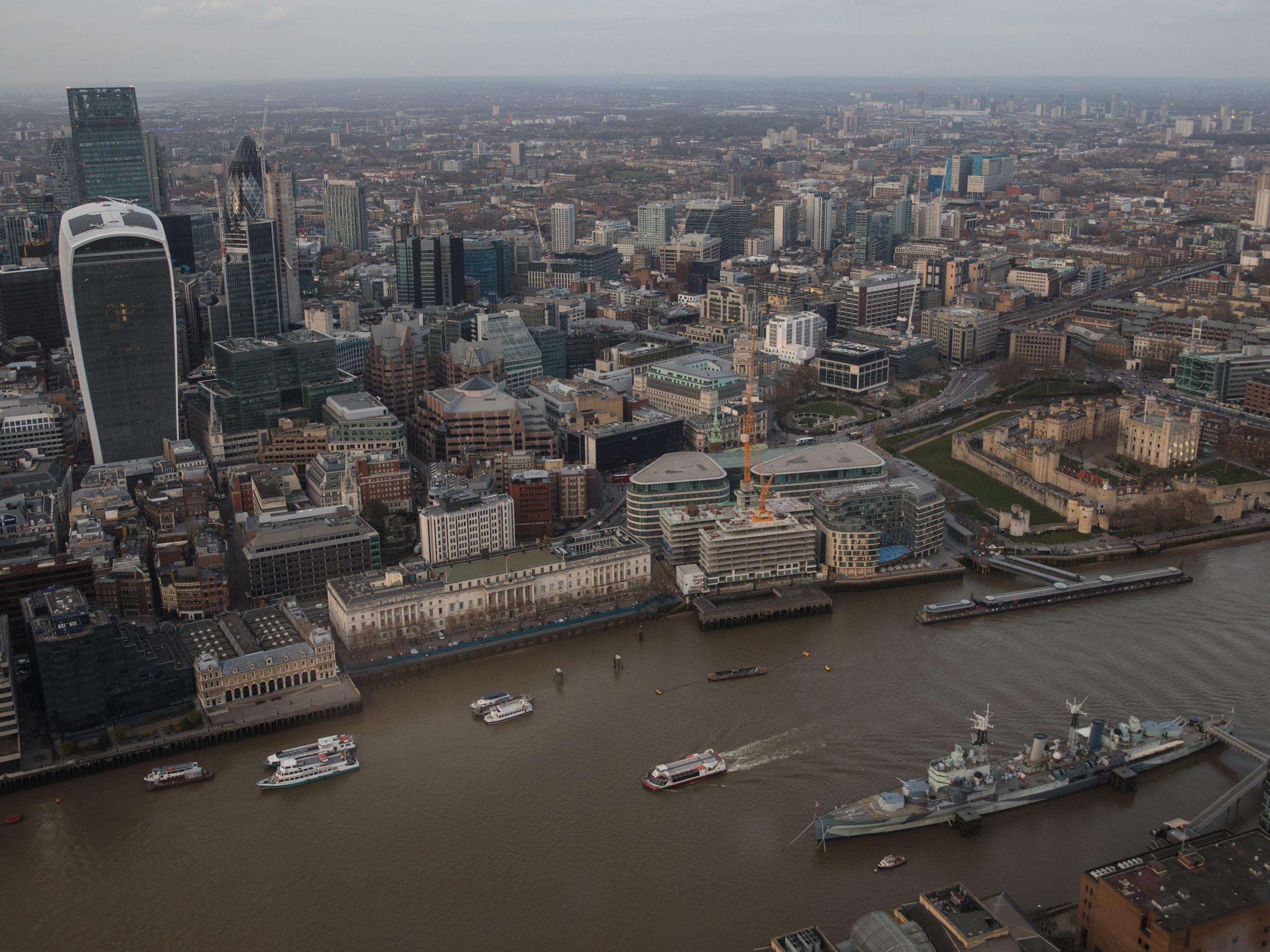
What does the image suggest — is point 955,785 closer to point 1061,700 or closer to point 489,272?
point 1061,700

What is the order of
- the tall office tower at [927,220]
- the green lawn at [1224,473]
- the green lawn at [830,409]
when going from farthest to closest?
the tall office tower at [927,220] → the green lawn at [830,409] → the green lawn at [1224,473]

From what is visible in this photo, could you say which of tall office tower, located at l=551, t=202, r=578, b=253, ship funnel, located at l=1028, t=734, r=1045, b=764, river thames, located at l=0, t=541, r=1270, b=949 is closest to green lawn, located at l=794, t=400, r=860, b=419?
river thames, located at l=0, t=541, r=1270, b=949

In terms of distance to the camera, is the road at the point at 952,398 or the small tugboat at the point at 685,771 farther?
the road at the point at 952,398

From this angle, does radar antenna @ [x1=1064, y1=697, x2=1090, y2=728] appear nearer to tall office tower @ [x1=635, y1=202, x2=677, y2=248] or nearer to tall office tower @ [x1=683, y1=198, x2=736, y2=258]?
tall office tower @ [x1=683, y1=198, x2=736, y2=258]

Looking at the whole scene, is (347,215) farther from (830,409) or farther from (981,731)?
(981,731)

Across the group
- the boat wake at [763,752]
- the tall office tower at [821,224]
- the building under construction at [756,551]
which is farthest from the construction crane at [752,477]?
the tall office tower at [821,224]

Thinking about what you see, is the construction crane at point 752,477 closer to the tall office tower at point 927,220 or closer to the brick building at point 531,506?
the brick building at point 531,506
